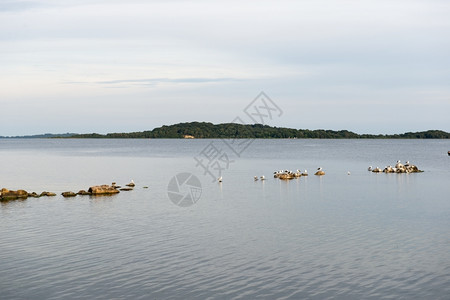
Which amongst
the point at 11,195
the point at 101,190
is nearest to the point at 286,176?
the point at 101,190

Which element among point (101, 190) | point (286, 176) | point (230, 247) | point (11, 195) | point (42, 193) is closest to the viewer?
point (230, 247)

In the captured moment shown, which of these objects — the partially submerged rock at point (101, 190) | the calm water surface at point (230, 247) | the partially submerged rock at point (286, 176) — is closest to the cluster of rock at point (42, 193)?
the partially submerged rock at point (101, 190)

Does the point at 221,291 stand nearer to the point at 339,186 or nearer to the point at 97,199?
the point at 97,199

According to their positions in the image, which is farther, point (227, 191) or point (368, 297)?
point (227, 191)

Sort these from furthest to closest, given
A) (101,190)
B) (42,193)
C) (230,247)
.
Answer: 1. (101,190)
2. (42,193)
3. (230,247)

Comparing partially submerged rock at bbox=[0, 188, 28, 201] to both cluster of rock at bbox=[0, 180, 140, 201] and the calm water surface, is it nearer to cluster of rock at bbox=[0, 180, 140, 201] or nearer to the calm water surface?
cluster of rock at bbox=[0, 180, 140, 201]

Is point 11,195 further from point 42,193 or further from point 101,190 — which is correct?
point 101,190

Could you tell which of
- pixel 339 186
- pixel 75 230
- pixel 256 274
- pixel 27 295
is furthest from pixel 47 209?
pixel 339 186

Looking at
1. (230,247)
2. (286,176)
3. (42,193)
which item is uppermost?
(286,176)

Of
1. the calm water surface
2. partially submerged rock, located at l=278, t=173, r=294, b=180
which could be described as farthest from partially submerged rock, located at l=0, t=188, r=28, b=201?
partially submerged rock, located at l=278, t=173, r=294, b=180

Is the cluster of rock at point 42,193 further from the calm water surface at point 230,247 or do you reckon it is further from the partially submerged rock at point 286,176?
the partially submerged rock at point 286,176

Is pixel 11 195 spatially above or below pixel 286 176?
below

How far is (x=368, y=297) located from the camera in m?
21.0

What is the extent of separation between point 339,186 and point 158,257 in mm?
39909
